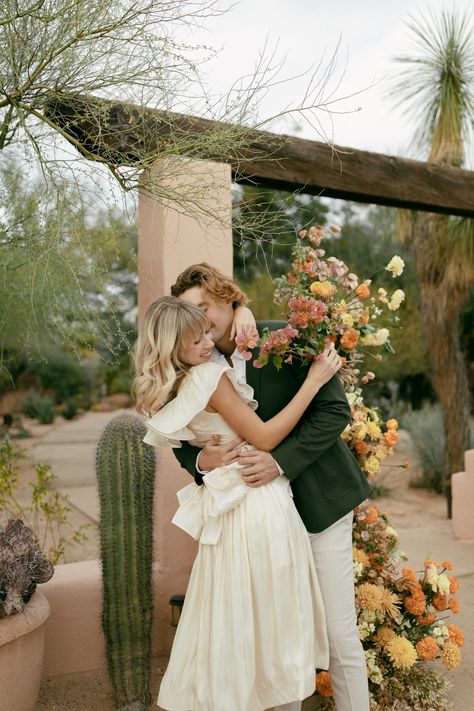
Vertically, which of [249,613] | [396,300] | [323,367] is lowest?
[249,613]

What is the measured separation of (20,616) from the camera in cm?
290

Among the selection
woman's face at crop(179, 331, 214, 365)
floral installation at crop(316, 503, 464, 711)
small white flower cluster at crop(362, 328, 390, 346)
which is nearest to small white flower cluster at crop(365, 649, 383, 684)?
floral installation at crop(316, 503, 464, 711)

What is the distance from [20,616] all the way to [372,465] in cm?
180

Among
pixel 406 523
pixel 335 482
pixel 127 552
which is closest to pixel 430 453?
pixel 406 523

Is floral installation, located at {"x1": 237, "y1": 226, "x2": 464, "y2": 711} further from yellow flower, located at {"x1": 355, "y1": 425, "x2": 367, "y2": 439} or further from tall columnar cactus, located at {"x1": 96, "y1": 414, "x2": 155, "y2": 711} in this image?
tall columnar cactus, located at {"x1": 96, "y1": 414, "x2": 155, "y2": 711}

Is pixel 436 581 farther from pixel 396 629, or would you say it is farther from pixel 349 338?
pixel 349 338

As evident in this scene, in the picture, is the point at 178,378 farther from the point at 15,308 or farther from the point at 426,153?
the point at 426,153

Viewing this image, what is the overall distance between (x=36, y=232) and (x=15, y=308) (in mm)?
1853

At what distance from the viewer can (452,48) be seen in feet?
27.3

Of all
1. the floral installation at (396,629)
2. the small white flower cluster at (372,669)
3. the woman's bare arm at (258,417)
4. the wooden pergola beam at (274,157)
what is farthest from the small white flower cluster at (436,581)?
the wooden pergola beam at (274,157)

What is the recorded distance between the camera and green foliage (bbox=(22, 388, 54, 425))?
18.9 meters

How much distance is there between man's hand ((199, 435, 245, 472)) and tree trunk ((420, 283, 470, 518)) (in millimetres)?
6611

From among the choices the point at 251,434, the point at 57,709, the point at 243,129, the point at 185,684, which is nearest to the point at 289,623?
the point at 185,684

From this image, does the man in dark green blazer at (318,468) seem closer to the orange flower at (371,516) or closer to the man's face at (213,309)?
the man's face at (213,309)
